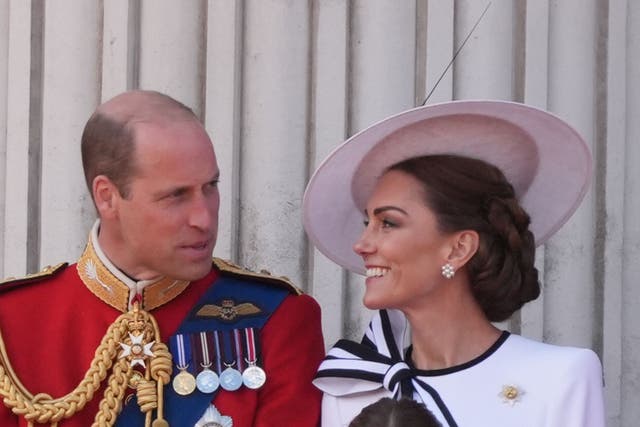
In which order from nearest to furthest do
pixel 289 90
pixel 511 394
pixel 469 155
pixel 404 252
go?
pixel 511 394 → pixel 404 252 → pixel 469 155 → pixel 289 90

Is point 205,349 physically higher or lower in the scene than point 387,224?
lower

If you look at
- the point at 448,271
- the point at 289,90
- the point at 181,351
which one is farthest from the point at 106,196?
the point at 289,90

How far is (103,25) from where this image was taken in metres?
4.89

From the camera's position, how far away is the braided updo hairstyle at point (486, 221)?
3732 millimetres

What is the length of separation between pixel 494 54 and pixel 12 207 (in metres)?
1.52

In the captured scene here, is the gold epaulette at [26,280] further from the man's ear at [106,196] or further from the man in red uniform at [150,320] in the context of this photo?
the man's ear at [106,196]

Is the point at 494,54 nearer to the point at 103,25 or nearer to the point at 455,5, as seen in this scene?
the point at 455,5

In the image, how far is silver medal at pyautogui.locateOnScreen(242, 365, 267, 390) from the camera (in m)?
3.79

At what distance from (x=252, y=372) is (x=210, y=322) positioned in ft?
0.58

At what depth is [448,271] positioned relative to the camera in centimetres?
371

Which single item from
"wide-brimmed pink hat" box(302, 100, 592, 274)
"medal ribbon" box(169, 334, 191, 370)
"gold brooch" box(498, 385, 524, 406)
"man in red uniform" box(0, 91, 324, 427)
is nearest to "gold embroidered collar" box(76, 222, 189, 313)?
"man in red uniform" box(0, 91, 324, 427)

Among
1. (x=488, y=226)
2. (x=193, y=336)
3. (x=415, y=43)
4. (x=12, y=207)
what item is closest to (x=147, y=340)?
(x=193, y=336)

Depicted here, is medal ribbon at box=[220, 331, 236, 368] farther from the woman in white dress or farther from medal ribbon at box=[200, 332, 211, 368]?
the woman in white dress

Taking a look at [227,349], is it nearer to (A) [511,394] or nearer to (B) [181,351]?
(B) [181,351]
